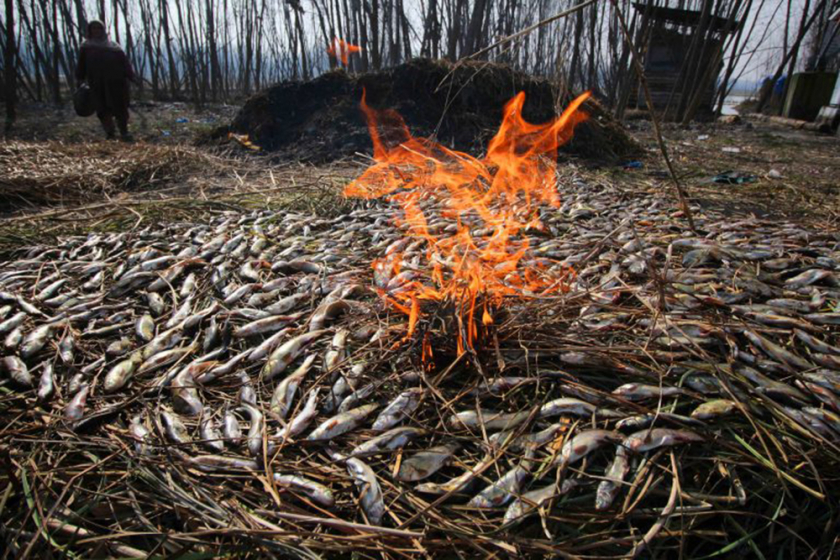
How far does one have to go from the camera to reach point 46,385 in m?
2.31

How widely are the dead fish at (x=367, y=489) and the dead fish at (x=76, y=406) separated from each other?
4.37 feet

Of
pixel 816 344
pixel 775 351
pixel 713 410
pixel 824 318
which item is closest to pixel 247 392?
pixel 713 410

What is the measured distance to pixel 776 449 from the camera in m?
1.85

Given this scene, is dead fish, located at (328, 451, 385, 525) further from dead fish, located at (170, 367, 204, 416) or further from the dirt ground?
the dirt ground

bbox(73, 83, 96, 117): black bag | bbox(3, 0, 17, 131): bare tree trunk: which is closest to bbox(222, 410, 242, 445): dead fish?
bbox(73, 83, 96, 117): black bag

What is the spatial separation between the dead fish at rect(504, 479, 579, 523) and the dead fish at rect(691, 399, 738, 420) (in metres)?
0.68

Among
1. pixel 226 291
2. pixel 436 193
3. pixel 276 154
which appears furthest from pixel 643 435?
pixel 276 154

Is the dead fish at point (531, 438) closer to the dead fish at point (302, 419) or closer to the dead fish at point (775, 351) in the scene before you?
the dead fish at point (302, 419)

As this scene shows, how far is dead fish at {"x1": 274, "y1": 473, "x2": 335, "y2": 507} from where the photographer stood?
5.66ft

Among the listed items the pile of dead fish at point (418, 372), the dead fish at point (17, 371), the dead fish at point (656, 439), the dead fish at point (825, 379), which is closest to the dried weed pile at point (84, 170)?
the pile of dead fish at point (418, 372)

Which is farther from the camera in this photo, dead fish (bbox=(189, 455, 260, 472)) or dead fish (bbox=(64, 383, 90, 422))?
dead fish (bbox=(64, 383, 90, 422))

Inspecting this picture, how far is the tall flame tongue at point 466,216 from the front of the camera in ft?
8.77

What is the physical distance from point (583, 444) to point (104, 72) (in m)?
12.2

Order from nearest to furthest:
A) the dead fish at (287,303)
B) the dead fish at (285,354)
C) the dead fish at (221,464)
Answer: the dead fish at (221,464)
the dead fish at (285,354)
the dead fish at (287,303)
